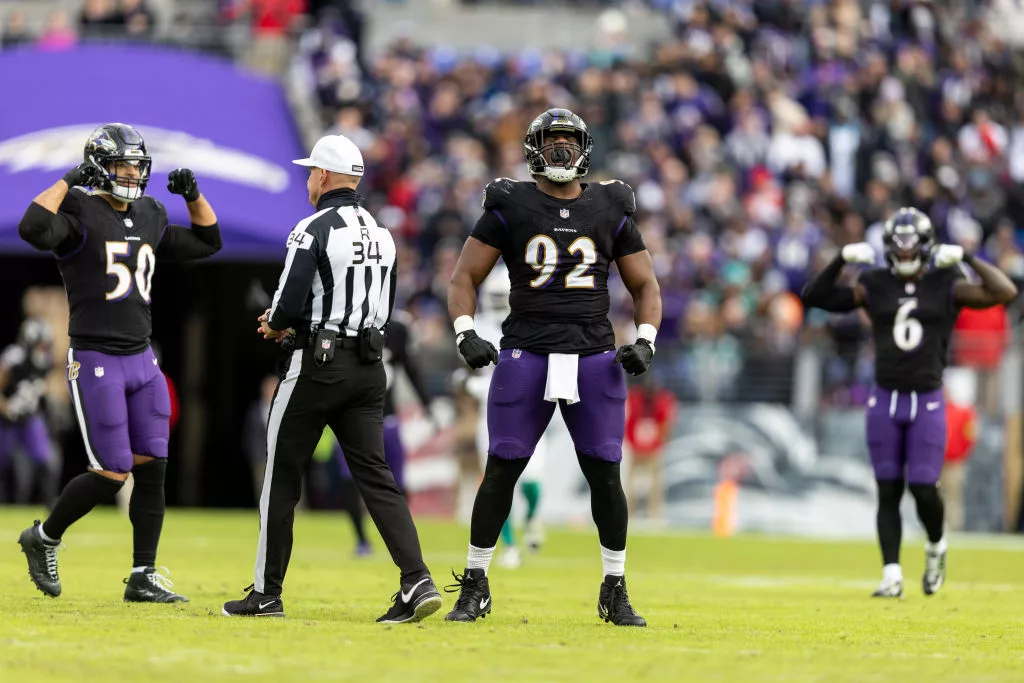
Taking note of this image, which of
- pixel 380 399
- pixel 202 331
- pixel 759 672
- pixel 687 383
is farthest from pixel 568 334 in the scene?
pixel 202 331

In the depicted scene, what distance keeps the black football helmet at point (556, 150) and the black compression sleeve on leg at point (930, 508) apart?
434cm

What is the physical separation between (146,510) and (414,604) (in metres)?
1.90

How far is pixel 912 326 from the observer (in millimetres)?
12117

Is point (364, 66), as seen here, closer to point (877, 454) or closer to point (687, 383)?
point (687, 383)

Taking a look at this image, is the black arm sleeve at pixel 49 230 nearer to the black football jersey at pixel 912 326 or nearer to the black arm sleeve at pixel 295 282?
the black arm sleeve at pixel 295 282

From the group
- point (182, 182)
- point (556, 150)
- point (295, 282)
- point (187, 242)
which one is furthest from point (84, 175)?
point (556, 150)

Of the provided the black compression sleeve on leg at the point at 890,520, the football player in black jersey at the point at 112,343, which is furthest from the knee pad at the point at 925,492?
the football player in black jersey at the point at 112,343

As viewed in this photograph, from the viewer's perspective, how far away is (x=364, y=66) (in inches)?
1115

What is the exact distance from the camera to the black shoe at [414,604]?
8.39 metres

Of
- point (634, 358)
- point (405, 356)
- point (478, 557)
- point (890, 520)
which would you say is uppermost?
point (405, 356)

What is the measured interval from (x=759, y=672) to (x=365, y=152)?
64.7 ft

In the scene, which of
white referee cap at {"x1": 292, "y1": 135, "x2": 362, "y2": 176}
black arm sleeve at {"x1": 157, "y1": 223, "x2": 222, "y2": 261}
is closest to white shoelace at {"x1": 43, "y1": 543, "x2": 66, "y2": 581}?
black arm sleeve at {"x1": 157, "y1": 223, "x2": 222, "y2": 261}

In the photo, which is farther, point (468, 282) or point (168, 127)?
point (168, 127)

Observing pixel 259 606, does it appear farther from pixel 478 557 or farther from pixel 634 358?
pixel 634 358
